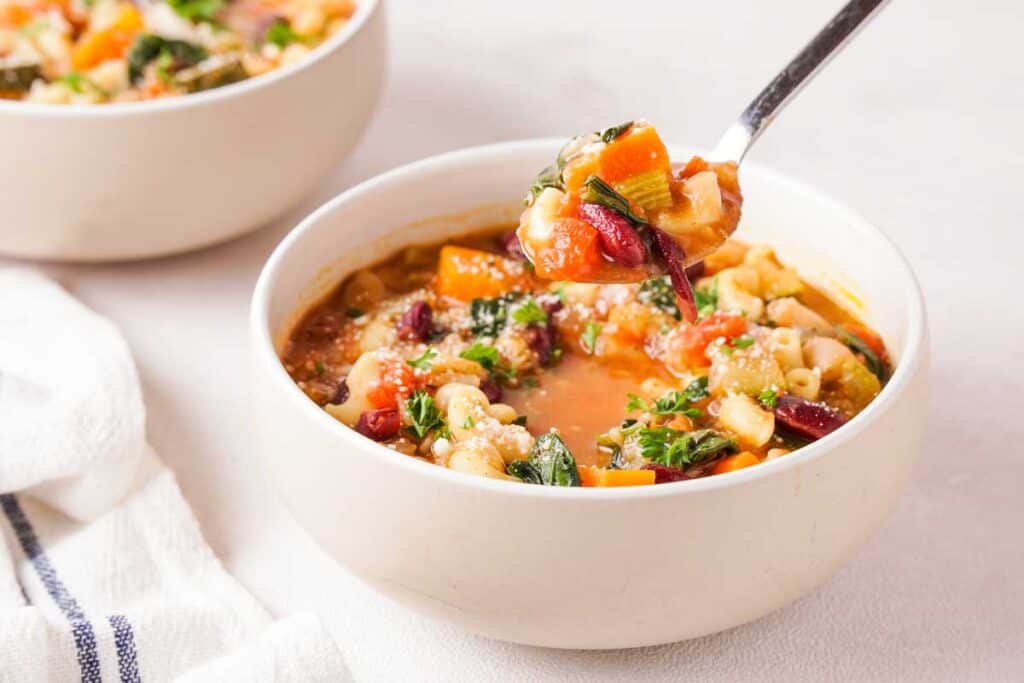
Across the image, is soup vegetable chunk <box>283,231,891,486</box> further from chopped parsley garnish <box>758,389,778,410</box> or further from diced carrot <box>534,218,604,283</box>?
diced carrot <box>534,218,604,283</box>

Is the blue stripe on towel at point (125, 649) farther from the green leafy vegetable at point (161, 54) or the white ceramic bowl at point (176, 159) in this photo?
the green leafy vegetable at point (161, 54)

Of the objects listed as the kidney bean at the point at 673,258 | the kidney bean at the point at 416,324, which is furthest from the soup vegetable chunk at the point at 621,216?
the kidney bean at the point at 416,324

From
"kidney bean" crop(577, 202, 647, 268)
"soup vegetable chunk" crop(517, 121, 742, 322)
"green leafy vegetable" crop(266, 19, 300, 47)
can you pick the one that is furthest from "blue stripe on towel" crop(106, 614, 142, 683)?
"green leafy vegetable" crop(266, 19, 300, 47)

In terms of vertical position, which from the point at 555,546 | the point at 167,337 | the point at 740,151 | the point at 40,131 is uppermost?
the point at 740,151

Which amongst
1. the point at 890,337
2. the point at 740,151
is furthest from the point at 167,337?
the point at 890,337

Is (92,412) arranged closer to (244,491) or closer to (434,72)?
(244,491)

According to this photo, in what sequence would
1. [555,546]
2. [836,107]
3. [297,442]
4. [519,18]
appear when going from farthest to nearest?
1. [519,18]
2. [836,107]
3. [297,442]
4. [555,546]

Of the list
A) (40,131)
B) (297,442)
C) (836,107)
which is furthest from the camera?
(836,107)

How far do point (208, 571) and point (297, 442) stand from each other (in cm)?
50

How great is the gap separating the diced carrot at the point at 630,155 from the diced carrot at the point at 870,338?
1.97 ft

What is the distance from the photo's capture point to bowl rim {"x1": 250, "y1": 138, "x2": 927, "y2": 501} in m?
2.40

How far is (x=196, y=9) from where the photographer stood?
431 cm

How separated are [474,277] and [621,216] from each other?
0.60m

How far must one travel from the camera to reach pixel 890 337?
3.09m
